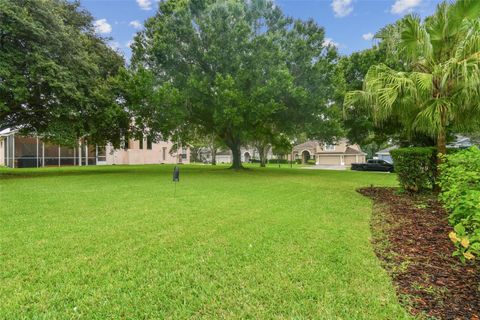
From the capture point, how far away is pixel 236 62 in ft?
50.2

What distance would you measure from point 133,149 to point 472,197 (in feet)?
129

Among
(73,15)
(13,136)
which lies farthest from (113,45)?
(13,136)

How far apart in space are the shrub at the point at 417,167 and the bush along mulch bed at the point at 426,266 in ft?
8.61

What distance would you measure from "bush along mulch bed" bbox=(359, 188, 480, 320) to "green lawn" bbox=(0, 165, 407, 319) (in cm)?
20

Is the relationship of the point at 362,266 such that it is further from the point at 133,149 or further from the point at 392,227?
the point at 133,149

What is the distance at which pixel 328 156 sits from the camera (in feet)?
155

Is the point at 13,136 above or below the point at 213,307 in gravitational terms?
above

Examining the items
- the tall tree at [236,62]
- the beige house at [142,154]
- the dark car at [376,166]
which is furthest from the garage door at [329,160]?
the tall tree at [236,62]

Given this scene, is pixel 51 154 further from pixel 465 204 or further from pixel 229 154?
pixel 229 154

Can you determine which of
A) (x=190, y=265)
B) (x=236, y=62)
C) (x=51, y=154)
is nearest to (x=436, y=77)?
(x=190, y=265)

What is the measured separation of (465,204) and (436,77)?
6.02 m

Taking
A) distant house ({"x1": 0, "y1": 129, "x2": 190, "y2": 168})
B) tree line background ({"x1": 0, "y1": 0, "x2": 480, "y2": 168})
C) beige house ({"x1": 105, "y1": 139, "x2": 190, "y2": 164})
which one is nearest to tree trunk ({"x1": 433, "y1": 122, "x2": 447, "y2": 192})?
tree line background ({"x1": 0, "y1": 0, "x2": 480, "y2": 168})

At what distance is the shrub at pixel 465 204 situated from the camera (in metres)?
2.50

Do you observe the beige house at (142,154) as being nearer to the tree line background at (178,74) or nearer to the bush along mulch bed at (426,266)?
the tree line background at (178,74)
